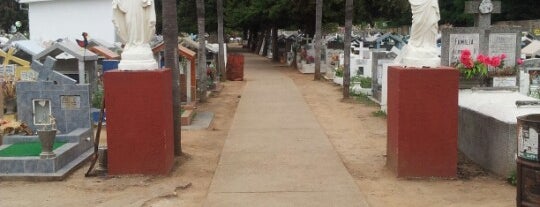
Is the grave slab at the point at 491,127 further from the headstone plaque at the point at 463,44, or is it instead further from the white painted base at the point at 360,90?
the white painted base at the point at 360,90

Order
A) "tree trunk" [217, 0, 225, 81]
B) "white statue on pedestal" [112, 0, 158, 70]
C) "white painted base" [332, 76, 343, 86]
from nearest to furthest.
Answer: "white statue on pedestal" [112, 0, 158, 70] → "white painted base" [332, 76, 343, 86] → "tree trunk" [217, 0, 225, 81]

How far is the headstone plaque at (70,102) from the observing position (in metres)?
10.4

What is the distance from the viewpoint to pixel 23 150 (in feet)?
30.7

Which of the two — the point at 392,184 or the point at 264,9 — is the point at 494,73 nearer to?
the point at 392,184

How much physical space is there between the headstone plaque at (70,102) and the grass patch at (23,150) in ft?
2.76

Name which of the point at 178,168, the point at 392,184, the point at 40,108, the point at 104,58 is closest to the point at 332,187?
the point at 392,184

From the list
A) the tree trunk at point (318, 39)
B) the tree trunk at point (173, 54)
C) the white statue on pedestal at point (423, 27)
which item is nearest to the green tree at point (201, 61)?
the tree trunk at point (318, 39)

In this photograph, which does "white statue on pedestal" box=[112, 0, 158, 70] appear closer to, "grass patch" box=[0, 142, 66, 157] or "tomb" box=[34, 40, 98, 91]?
"grass patch" box=[0, 142, 66, 157]

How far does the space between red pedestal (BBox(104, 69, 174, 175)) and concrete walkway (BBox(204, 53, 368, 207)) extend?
0.90 metres

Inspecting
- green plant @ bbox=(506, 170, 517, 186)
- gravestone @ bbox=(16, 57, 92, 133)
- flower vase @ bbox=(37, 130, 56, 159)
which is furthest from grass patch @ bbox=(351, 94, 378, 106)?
flower vase @ bbox=(37, 130, 56, 159)

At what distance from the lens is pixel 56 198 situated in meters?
7.52

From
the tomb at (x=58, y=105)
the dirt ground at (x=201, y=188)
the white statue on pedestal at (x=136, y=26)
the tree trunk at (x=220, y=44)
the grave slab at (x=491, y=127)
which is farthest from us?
the tree trunk at (x=220, y=44)

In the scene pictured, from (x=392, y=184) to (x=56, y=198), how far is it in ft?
12.8

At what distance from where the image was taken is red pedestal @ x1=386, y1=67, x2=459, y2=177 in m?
8.08
